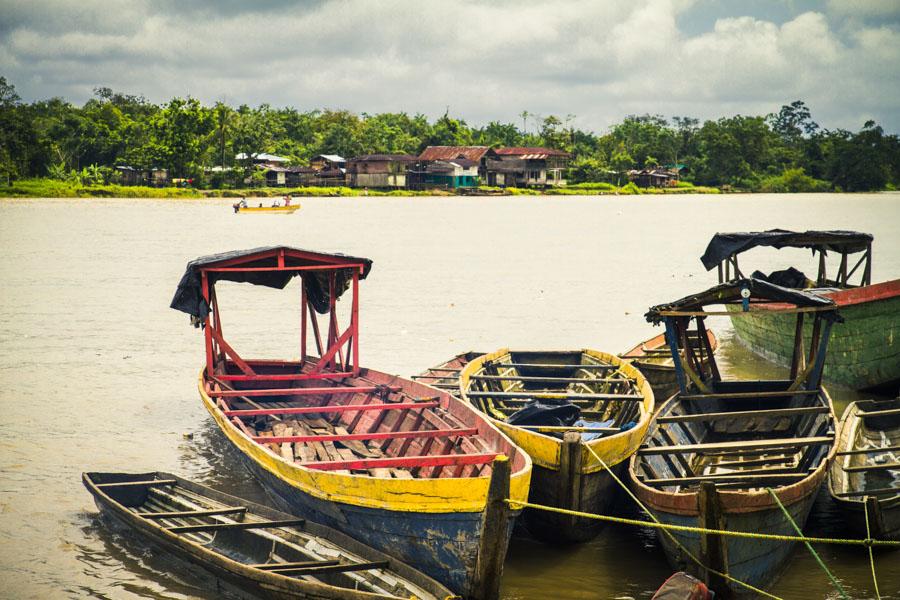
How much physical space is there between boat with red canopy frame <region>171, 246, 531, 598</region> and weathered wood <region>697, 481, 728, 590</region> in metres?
1.36

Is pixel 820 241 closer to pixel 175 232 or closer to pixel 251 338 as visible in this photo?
pixel 251 338

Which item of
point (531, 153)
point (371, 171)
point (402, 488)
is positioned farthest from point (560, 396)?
point (531, 153)

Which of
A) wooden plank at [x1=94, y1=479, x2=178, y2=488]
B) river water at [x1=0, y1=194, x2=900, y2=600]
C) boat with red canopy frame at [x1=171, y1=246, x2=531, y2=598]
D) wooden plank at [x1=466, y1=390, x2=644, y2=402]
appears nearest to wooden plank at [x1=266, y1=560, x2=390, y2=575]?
boat with red canopy frame at [x1=171, y1=246, x2=531, y2=598]

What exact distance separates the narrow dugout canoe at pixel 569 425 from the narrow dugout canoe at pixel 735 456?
0.37 metres

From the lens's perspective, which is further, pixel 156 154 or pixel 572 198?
pixel 572 198

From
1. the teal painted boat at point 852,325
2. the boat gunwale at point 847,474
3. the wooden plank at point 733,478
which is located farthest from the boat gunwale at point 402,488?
the teal painted boat at point 852,325

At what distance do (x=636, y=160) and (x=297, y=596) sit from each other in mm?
105746

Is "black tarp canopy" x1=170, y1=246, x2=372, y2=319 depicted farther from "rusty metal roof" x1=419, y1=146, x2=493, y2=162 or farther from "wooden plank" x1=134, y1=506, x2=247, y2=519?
"rusty metal roof" x1=419, y1=146, x2=493, y2=162

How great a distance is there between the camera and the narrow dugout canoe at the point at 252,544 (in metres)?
6.88

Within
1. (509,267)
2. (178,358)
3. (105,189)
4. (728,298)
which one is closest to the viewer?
(728,298)

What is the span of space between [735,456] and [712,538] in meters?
3.24

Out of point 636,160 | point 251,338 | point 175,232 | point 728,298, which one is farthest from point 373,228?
point 636,160

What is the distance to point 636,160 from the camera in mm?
108312

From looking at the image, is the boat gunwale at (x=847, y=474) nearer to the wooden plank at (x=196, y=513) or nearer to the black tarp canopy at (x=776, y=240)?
the black tarp canopy at (x=776, y=240)
